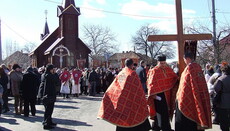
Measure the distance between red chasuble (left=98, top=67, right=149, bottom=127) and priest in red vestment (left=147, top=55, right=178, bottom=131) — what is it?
934 millimetres

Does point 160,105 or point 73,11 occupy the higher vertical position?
point 73,11

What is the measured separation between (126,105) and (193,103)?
1326 millimetres

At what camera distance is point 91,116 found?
10773mm

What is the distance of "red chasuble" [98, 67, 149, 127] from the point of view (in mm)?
5543

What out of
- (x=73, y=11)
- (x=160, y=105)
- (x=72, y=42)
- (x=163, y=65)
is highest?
(x=73, y=11)

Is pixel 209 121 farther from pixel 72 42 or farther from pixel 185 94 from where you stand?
pixel 72 42

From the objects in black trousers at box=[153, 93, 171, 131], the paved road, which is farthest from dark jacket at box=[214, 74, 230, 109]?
black trousers at box=[153, 93, 171, 131]

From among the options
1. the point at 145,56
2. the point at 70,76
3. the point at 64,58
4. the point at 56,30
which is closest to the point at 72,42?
the point at 64,58

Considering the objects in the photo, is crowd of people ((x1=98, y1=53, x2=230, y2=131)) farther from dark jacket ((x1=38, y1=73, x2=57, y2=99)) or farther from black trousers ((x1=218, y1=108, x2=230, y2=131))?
dark jacket ((x1=38, y1=73, x2=57, y2=99))

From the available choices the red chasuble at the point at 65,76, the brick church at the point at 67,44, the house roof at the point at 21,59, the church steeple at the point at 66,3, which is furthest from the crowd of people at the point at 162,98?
the house roof at the point at 21,59

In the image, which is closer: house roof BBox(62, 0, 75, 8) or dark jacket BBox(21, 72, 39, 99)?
dark jacket BBox(21, 72, 39, 99)

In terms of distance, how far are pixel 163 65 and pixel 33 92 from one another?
6260 millimetres

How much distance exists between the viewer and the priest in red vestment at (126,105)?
218 inches

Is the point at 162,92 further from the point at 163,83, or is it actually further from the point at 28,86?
the point at 28,86
